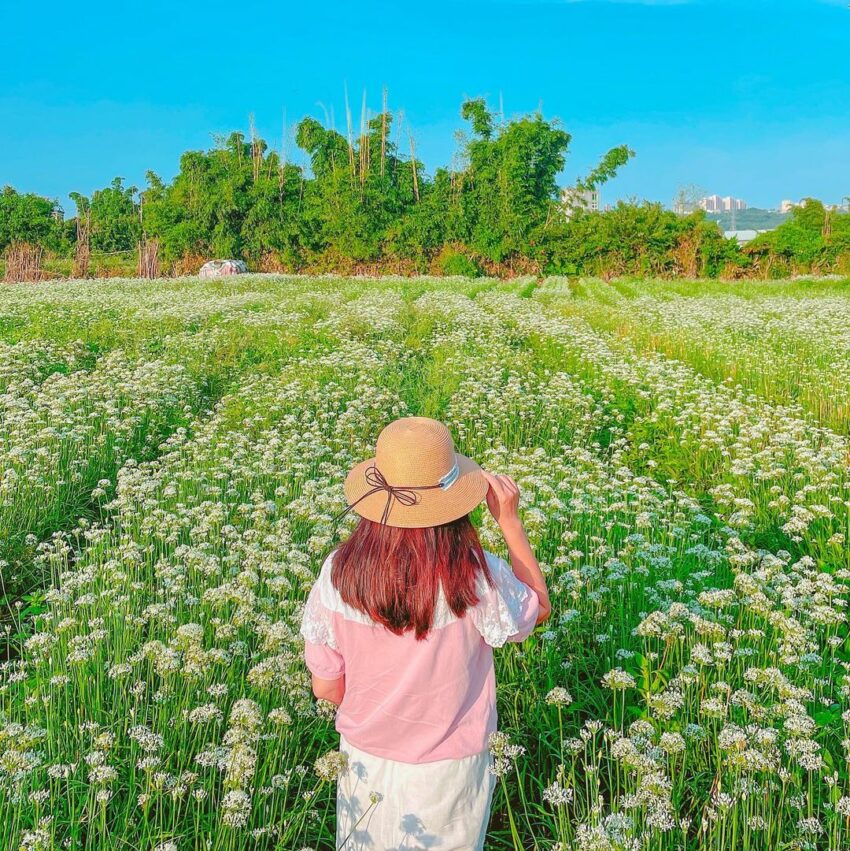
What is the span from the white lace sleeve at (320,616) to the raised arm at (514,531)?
52 cm

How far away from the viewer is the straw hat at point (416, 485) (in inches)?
77.0

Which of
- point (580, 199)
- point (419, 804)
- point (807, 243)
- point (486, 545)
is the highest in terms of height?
point (580, 199)

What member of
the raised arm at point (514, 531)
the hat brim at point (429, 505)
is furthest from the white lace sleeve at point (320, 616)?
the raised arm at point (514, 531)

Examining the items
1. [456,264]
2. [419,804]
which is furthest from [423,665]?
[456,264]

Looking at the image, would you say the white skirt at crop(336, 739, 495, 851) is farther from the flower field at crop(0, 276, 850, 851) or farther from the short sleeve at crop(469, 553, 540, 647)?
the short sleeve at crop(469, 553, 540, 647)

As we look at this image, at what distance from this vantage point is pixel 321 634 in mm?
2152

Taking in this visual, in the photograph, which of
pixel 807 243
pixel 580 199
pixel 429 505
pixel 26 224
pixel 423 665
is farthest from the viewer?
pixel 26 224

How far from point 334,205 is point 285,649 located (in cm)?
5101

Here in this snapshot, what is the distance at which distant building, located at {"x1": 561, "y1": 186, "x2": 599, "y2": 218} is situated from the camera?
50.3 metres

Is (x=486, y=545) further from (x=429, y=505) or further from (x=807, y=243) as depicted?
(x=807, y=243)

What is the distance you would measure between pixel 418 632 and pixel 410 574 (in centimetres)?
17

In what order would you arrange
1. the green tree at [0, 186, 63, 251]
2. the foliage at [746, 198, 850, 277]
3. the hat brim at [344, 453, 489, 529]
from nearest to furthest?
the hat brim at [344, 453, 489, 529], the foliage at [746, 198, 850, 277], the green tree at [0, 186, 63, 251]

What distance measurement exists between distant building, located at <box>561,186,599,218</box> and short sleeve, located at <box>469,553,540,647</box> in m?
51.3

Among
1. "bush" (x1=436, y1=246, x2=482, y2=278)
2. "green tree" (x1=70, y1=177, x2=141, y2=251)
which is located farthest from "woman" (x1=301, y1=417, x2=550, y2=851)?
"green tree" (x1=70, y1=177, x2=141, y2=251)
